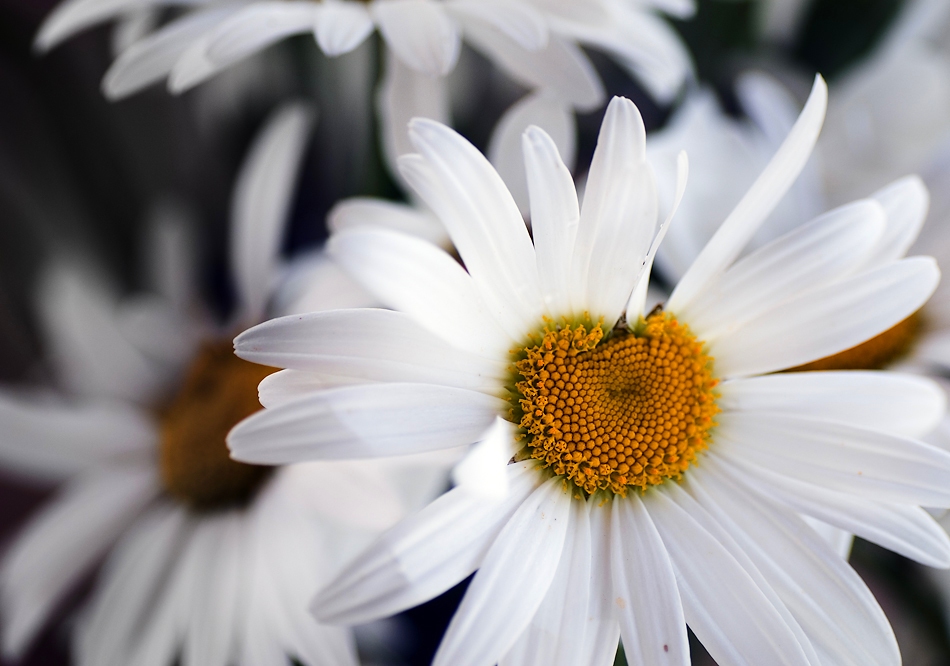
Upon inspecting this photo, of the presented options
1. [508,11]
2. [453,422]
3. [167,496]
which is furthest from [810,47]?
[167,496]

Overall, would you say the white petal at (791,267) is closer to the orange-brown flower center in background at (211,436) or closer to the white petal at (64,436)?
the orange-brown flower center in background at (211,436)

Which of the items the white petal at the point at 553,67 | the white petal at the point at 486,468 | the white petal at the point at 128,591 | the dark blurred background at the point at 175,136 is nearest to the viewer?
the white petal at the point at 486,468

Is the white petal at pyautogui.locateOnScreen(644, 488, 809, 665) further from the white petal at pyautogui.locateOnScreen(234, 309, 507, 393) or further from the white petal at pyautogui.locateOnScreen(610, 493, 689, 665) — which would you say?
the white petal at pyautogui.locateOnScreen(234, 309, 507, 393)

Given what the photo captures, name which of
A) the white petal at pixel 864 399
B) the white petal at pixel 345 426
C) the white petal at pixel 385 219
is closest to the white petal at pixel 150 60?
the white petal at pixel 385 219

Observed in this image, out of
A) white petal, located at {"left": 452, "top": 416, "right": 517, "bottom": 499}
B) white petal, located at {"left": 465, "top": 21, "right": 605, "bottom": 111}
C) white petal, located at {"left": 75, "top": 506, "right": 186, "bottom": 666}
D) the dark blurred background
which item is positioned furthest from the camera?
the dark blurred background

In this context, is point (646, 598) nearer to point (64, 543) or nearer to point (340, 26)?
point (340, 26)

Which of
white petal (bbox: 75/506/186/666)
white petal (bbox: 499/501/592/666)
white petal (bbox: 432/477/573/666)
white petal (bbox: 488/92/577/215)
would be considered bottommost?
white petal (bbox: 75/506/186/666)

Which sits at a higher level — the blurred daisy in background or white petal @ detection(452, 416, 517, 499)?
the blurred daisy in background

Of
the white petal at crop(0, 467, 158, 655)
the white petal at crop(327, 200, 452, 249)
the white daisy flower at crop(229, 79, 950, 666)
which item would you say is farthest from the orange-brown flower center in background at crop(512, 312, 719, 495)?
the white petal at crop(0, 467, 158, 655)

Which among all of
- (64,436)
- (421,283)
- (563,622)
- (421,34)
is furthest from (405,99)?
(64,436)
